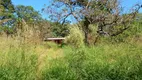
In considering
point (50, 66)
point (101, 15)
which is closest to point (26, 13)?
point (101, 15)

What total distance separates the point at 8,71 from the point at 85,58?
7.26 feet

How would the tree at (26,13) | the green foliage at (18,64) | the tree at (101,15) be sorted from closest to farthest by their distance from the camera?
the green foliage at (18,64)
the tree at (101,15)
the tree at (26,13)

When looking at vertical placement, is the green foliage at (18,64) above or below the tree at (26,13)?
below

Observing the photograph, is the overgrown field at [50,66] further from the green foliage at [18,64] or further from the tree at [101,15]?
the tree at [101,15]

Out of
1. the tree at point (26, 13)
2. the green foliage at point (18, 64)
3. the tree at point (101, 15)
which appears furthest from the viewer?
the tree at point (26, 13)

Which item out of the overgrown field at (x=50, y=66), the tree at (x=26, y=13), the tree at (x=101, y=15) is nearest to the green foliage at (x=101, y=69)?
the overgrown field at (x=50, y=66)

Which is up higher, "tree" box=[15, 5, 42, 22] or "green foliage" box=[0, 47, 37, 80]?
"tree" box=[15, 5, 42, 22]

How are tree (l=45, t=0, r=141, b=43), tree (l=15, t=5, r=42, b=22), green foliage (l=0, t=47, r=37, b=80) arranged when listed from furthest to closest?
tree (l=15, t=5, r=42, b=22)
tree (l=45, t=0, r=141, b=43)
green foliage (l=0, t=47, r=37, b=80)

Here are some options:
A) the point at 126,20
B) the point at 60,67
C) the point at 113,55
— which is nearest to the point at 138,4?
the point at 126,20

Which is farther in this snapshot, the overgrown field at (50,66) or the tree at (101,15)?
the tree at (101,15)

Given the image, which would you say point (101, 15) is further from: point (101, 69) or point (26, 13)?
point (26, 13)

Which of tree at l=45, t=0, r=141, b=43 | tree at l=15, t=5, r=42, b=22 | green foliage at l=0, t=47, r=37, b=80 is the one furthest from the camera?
tree at l=15, t=5, r=42, b=22

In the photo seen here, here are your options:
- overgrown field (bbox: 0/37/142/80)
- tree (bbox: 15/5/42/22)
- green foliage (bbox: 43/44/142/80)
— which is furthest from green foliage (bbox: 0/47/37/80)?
tree (bbox: 15/5/42/22)

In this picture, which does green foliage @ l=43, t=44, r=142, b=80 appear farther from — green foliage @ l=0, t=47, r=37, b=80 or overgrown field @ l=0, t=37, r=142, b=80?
green foliage @ l=0, t=47, r=37, b=80
